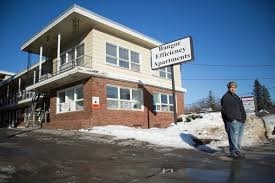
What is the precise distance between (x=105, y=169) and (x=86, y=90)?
1292 centimetres

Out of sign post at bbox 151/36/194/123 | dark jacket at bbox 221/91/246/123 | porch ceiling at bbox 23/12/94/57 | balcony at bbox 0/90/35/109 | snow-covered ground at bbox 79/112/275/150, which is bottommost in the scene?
snow-covered ground at bbox 79/112/275/150

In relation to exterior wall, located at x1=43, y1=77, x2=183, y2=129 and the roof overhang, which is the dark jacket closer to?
exterior wall, located at x1=43, y1=77, x2=183, y2=129

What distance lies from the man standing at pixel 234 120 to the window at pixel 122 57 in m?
13.3

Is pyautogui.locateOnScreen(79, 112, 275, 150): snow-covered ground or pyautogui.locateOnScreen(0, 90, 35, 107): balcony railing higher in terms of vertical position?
pyautogui.locateOnScreen(0, 90, 35, 107): balcony railing

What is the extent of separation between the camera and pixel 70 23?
1831 centimetres

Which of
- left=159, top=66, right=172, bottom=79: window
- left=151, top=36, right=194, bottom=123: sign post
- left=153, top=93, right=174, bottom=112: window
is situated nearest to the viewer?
left=151, top=36, right=194, bottom=123: sign post

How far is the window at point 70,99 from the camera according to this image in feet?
60.4

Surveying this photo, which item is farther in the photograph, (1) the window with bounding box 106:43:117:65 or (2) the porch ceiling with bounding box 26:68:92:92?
(1) the window with bounding box 106:43:117:65

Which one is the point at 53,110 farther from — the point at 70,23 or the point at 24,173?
the point at 24,173

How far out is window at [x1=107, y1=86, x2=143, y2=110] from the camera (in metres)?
18.3

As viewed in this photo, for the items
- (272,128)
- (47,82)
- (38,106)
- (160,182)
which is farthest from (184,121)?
(38,106)

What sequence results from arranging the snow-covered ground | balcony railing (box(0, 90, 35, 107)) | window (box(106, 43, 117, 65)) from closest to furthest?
the snow-covered ground
window (box(106, 43, 117, 65))
balcony railing (box(0, 90, 35, 107))

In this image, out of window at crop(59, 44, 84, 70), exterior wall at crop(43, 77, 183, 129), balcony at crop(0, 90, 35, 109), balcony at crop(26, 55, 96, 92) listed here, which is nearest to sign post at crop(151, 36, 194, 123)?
exterior wall at crop(43, 77, 183, 129)

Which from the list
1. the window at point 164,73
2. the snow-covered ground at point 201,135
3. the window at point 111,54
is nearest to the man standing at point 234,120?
the snow-covered ground at point 201,135
